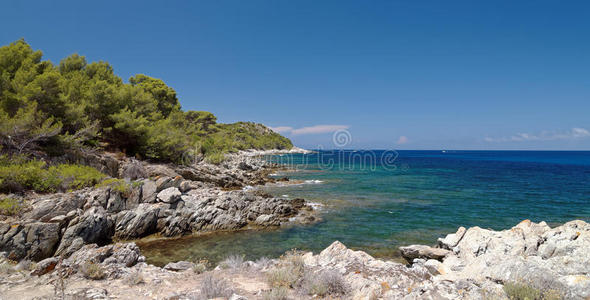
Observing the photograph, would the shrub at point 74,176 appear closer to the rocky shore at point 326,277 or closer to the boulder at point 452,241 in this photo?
the rocky shore at point 326,277

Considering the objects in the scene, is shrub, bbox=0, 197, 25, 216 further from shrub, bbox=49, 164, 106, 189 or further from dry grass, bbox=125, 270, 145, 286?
dry grass, bbox=125, 270, 145, 286

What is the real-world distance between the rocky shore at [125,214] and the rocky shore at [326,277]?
298 cm

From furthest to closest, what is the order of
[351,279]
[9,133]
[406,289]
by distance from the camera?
[9,133], [351,279], [406,289]

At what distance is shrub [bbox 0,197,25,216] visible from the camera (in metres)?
10.1

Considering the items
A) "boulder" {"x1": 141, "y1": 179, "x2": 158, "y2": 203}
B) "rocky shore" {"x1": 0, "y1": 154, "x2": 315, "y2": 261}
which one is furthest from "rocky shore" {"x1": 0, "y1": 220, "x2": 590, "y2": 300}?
"boulder" {"x1": 141, "y1": 179, "x2": 158, "y2": 203}

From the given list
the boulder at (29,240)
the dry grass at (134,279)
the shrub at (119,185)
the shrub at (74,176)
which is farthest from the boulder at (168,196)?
the dry grass at (134,279)

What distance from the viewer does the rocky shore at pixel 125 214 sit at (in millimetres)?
9859

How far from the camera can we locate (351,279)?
6891 mm

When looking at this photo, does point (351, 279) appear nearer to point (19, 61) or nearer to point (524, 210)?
point (524, 210)

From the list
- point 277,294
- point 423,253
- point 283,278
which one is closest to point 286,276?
point 283,278

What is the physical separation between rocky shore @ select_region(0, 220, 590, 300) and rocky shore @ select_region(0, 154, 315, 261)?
298cm

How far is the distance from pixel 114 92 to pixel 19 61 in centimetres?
668

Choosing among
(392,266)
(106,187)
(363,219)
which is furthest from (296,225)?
(106,187)

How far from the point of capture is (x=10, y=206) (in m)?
10.3
